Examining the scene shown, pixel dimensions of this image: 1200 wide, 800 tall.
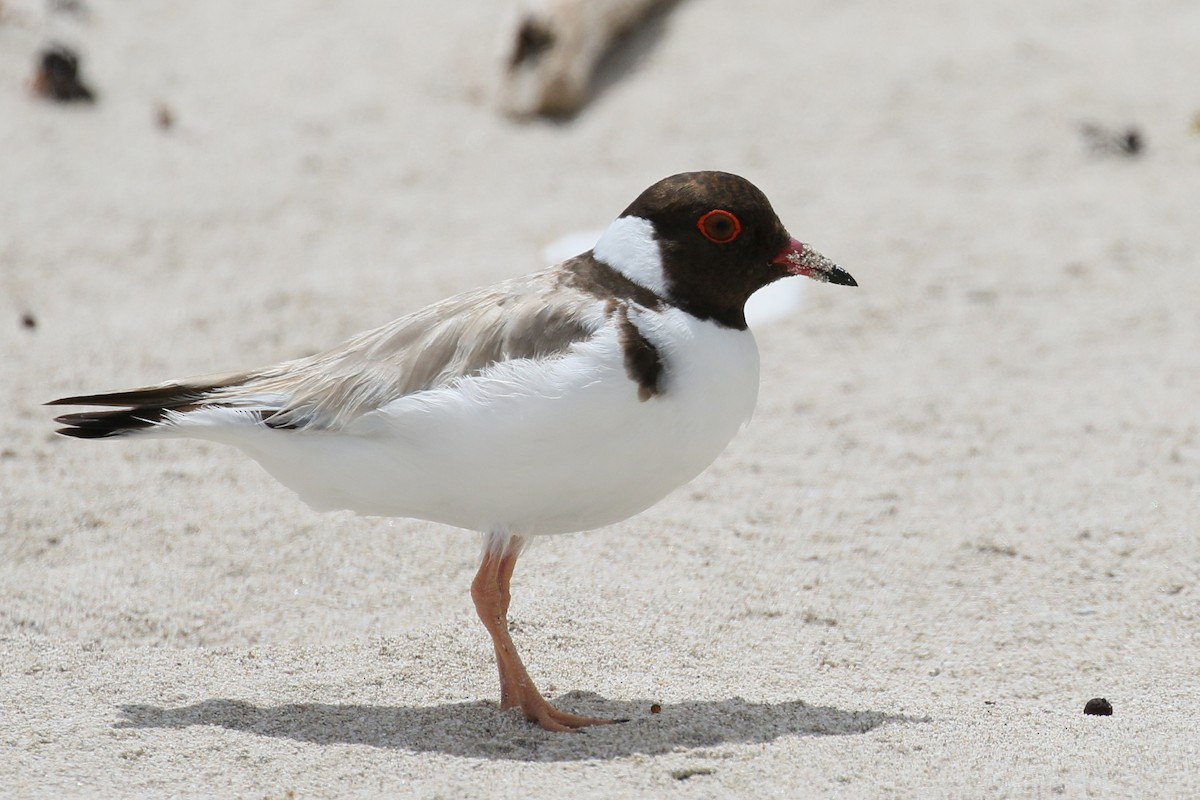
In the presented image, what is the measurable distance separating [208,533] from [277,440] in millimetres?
1603

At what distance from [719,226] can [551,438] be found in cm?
91

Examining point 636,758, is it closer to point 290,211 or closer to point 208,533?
point 208,533

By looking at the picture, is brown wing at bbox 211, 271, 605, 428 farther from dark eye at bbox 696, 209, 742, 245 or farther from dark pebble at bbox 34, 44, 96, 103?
dark pebble at bbox 34, 44, 96, 103

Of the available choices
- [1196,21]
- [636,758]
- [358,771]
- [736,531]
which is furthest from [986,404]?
[1196,21]

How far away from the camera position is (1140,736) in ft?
13.3

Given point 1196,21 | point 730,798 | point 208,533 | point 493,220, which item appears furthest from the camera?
point 1196,21

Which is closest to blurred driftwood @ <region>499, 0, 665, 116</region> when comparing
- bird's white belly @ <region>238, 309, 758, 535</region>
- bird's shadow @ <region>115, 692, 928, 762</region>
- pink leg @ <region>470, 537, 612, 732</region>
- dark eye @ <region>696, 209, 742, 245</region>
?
dark eye @ <region>696, 209, 742, 245</region>

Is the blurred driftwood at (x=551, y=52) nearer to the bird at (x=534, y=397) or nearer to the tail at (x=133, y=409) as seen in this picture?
the bird at (x=534, y=397)

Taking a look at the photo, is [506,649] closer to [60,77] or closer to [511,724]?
[511,724]

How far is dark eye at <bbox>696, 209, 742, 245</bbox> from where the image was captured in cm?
430

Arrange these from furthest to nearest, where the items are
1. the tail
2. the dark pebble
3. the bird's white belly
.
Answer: the dark pebble → the tail → the bird's white belly

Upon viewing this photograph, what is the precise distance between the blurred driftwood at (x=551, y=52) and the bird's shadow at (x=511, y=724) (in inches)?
252

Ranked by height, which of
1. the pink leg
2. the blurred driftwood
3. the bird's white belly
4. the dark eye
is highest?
the blurred driftwood

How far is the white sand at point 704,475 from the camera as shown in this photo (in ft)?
13.6
